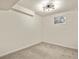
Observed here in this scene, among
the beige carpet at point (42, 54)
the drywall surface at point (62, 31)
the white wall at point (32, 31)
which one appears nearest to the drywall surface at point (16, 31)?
A: the white wall at point (32, 31)

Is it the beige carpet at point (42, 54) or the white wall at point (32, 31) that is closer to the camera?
the beige carpet at point (42, 54)

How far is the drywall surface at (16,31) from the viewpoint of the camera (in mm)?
3191

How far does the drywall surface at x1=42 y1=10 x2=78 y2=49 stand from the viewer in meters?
4.11

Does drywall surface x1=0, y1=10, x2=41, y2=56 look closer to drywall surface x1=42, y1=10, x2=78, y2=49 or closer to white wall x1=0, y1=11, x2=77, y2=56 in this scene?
white wall x1=0, y1=11, x2=77, y2=56

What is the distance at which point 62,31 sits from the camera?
4625 millimetres

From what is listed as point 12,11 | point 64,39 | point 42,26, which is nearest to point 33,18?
point 42,26

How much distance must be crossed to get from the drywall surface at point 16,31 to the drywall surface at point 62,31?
867 millimetres

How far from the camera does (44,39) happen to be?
575cm

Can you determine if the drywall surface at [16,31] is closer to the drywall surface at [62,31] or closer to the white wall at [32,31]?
the white wall at [32,31]

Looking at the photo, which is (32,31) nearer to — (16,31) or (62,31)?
(16,31)

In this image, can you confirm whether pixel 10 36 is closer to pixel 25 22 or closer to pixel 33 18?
pixel 25 22

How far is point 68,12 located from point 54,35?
1.71m

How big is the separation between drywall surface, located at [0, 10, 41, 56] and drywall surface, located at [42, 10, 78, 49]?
0.87 meters

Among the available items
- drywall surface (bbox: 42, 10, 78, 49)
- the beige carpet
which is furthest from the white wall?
the beige carpet
